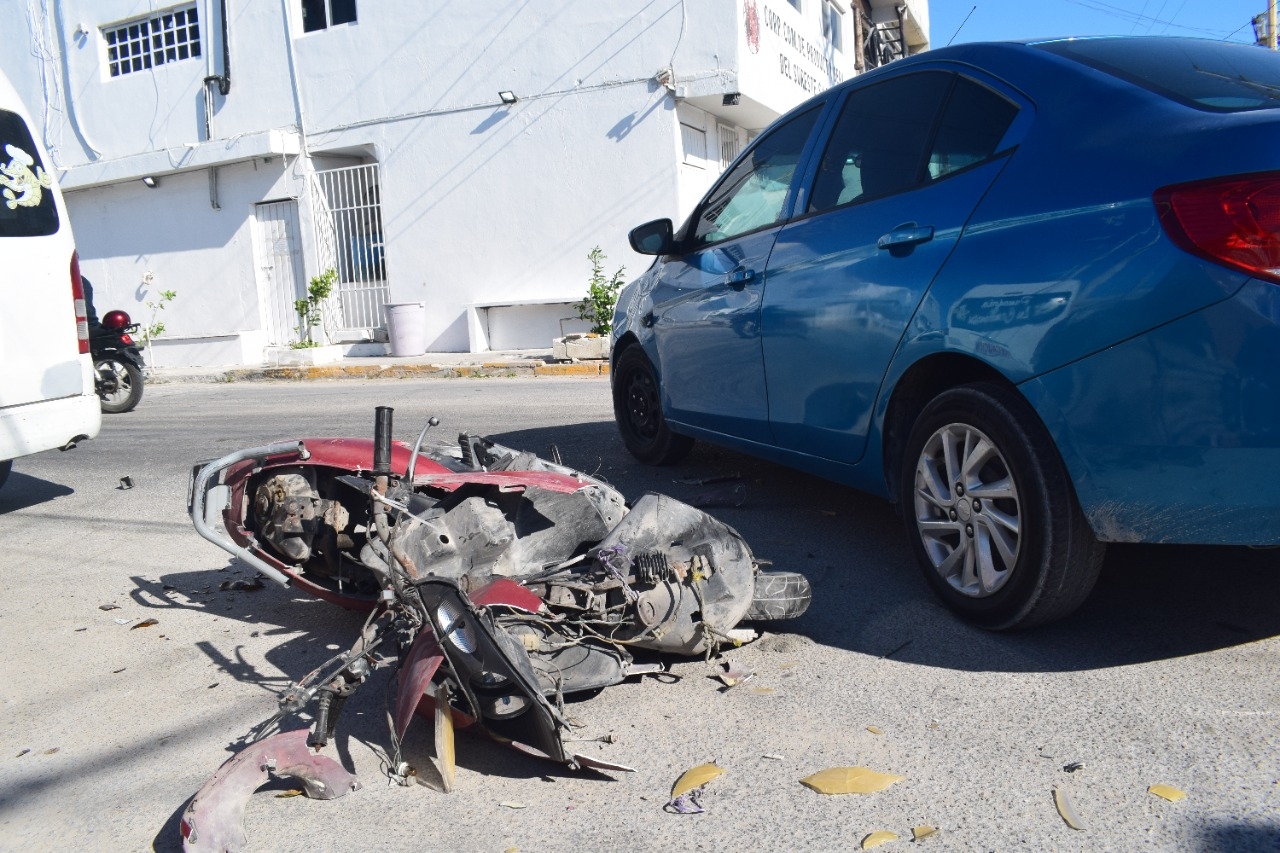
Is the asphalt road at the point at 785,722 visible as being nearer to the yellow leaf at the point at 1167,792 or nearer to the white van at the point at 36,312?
the yellow leaf at the point at 1167,792

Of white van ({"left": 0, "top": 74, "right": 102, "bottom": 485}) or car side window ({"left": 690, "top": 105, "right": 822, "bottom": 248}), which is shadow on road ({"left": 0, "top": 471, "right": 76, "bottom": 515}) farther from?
car side window ({"left": 690, "top": 105, "right": 822, "bottom": 248})

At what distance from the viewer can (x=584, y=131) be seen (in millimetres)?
15438

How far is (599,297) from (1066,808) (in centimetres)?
1239

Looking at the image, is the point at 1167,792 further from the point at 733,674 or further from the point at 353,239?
the point at 353,239

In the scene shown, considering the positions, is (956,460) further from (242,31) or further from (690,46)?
(242,31)

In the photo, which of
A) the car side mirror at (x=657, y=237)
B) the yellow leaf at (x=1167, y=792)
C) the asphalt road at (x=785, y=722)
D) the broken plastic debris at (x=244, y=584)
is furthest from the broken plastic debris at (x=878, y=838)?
the car side mirror at (x=657, y=237)

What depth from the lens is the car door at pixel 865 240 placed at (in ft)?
10.8

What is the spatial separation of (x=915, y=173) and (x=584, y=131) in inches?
494

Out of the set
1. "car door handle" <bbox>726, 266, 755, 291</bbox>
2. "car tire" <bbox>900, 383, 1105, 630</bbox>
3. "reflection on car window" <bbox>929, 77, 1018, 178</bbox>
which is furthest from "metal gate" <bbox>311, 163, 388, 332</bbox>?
"car tire" <bbox>900, 383, 1105, 630</bbox>

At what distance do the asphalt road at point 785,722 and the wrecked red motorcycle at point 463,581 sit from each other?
5.2 inches

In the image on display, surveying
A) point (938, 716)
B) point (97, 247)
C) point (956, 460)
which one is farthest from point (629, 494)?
point (97, 247)

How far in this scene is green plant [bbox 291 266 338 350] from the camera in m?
16.5

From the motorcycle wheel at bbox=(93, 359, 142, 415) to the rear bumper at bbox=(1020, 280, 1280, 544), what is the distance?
10600 mm

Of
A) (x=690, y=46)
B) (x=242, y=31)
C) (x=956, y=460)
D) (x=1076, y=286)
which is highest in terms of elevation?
(x=242, y=31)
